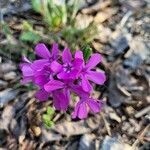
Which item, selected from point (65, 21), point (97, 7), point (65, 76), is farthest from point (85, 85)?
point (97, 7)

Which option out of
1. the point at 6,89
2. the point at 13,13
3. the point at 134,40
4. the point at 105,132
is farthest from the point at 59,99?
the point at 13,13

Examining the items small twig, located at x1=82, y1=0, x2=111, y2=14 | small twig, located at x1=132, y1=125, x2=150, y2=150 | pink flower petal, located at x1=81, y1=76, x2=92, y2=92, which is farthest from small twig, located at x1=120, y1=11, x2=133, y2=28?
pink flower petal, located at x1=81, y1=76, x2=92, y2=92

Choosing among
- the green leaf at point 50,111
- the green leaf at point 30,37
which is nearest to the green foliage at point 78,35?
the green leaf at point 30,37

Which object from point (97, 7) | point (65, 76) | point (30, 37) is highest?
point (65, 76)

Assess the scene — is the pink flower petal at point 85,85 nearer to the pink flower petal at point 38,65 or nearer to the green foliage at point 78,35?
the pink flower petal at point 38,65

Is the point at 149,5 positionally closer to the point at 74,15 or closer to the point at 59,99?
the point at 74,15

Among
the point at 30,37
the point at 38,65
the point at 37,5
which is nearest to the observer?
the point at 38,65

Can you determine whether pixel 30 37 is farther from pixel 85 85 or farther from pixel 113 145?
pixel 85 85
